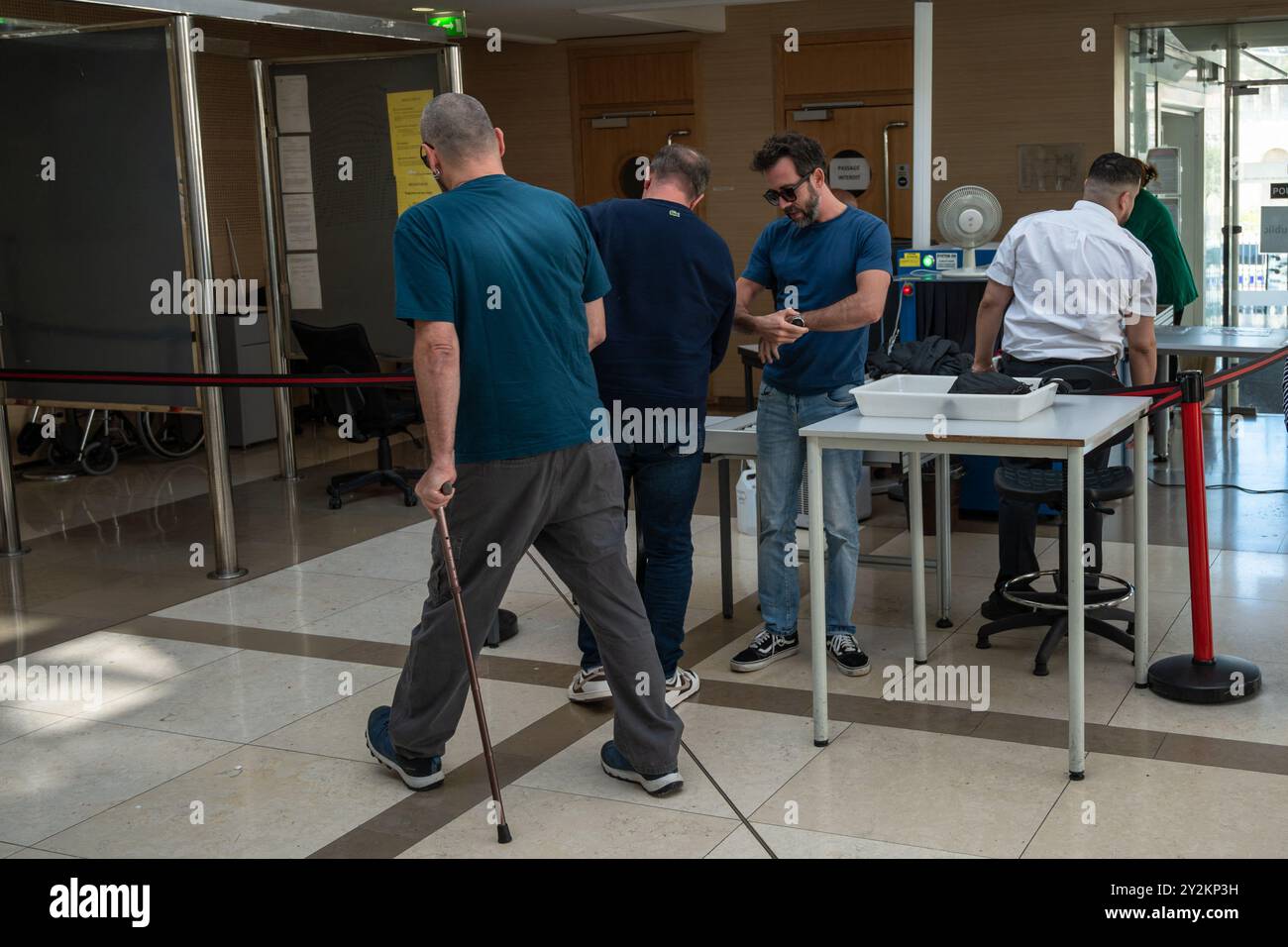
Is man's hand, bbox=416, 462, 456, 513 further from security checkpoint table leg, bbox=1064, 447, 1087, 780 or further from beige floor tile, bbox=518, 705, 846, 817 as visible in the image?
security checkpoint table leg, bbox=1064, 447, 1087, 780

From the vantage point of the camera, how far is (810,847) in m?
3.00

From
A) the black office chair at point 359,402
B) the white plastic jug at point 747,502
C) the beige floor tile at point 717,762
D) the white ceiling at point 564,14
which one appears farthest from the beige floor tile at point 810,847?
the white ceiling at point 564,14

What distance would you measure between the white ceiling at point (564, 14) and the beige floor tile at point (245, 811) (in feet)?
16.4

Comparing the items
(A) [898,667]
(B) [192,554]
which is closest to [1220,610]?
(A) [898,667]

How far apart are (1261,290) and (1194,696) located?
552 centimetres

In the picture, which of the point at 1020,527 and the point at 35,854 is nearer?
the point at 35,854

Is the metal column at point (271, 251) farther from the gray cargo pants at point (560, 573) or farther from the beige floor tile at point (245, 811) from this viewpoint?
the gray cargo pants at point (560, 573)

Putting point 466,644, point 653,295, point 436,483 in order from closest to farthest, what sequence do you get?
point 436,483
point 466,644
point 653,295

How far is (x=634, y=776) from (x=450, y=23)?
4.28 meters

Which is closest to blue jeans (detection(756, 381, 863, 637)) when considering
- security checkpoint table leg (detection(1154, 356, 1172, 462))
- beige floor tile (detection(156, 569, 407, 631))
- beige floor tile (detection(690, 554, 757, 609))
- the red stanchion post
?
beige floor tile (detection(690, 554, 757, 609))

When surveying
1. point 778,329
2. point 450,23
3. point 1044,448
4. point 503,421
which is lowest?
point 1044,448

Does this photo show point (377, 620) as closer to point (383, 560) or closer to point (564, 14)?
point (383, 560)

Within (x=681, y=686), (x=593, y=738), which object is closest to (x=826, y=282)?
(x=681, y=686)

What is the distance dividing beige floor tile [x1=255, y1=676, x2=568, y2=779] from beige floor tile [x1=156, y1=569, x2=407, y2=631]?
94 cm
